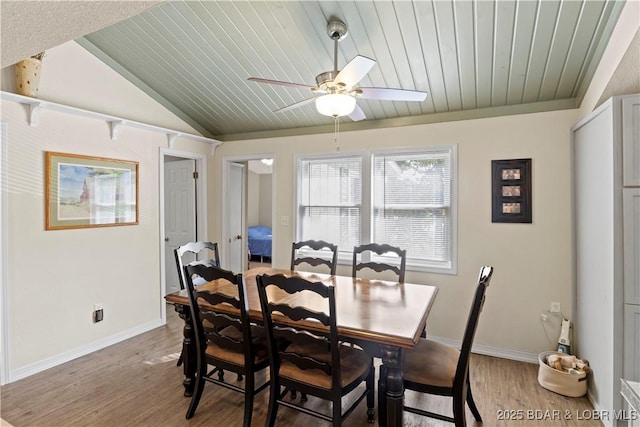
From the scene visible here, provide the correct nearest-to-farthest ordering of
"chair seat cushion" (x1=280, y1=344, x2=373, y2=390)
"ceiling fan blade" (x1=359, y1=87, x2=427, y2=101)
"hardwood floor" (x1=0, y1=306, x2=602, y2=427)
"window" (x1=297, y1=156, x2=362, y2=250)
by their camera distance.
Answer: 1. "chair seat cushion" (x1=280, y1=344, x2=373, y2=390)
2. "ceiling fan blade" (x1=359, y1=87, x2=427, y2=101)
3. "hardwood floor" (x1=0, y1=306, x2=602, y2=427)
4. "window" (x1=297, y1=156, x2=362, y2=250)

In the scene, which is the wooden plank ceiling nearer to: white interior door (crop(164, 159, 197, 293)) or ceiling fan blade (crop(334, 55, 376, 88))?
ceiling fan blade (crop(334, 55, 376, 88))

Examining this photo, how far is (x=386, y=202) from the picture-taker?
12.4ft

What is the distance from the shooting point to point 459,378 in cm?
187

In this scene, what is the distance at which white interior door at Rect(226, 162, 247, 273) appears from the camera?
16.1ft

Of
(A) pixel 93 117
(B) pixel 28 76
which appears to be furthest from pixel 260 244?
(B) pixel 28 76

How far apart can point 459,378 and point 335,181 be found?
2.66 meters

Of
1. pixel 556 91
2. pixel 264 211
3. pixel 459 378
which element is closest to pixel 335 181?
pixel 556 91

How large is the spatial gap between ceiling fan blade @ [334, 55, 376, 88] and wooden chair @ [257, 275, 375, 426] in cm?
123

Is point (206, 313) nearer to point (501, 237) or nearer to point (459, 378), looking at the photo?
point (459, 378)

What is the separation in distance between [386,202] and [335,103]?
189 centimetres

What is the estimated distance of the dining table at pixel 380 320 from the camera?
1779 mm

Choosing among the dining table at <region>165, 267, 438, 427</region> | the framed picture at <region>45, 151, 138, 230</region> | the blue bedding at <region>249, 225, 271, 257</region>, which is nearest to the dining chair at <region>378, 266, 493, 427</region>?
the dining table at <region>165, 267, 438, 427</region>

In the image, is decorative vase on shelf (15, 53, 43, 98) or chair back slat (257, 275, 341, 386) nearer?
chair back slat (257, 275, 341, 386)

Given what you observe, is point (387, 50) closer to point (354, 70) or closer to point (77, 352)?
point (354, 70)
